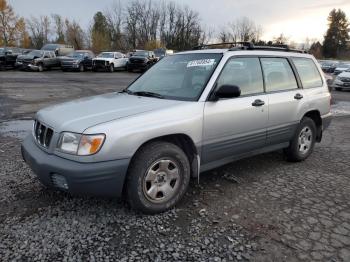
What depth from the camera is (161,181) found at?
351cm

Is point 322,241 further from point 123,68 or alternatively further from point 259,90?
point 123,68

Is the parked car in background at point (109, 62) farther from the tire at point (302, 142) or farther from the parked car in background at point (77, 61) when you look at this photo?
the tire at point (302, 142)

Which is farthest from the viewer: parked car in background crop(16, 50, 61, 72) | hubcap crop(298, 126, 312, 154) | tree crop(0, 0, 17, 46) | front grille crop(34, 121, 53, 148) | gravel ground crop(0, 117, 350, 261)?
tree crop(0, 0, 17, 46)

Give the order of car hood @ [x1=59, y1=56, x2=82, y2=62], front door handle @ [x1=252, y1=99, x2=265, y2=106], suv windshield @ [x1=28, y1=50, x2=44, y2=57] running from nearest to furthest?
1. front door handle @ [x1=252, y1=99, x2=265, y2=106]
2. suv windshield @ [x1=28, y1=50, x2=44, y2=57]
3. car hood @ [x1=59, y1=56, x2=82, y2=62]

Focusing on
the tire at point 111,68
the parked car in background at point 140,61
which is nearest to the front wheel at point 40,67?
the tire at point 111,68

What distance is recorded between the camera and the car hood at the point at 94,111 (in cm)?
317

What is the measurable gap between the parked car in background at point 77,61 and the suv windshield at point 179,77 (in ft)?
78.3

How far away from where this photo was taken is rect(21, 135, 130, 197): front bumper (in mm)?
2992

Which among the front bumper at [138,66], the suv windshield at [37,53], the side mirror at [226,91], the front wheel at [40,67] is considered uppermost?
the suv windshield at [37,53]

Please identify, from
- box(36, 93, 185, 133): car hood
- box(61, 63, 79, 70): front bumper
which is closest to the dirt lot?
box(36, 93, 185, 133): car hood

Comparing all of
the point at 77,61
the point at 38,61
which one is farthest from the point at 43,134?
the point at 77,61

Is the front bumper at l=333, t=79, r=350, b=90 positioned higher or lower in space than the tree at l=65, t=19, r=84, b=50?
lower

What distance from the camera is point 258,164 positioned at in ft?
17.0

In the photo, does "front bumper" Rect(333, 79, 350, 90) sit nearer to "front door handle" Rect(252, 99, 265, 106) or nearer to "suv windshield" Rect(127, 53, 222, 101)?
"front door handle" Rect(252, 99, 265, 106)
